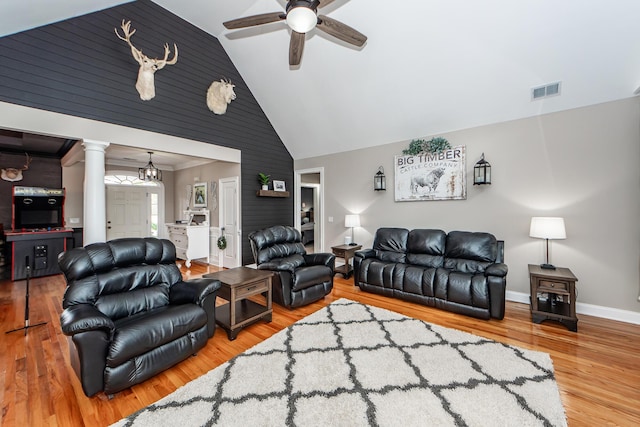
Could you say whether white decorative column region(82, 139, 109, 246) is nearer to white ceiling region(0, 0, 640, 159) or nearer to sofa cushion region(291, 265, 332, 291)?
white ceiling region(0, 0, 640, 159)

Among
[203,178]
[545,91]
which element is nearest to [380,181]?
[545,91]

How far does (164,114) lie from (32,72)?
1.46m

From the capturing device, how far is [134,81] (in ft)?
12.8

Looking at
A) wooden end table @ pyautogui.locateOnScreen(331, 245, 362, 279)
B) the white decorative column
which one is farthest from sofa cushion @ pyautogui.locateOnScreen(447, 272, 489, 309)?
the white decorative column

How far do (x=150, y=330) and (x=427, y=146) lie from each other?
464 cm

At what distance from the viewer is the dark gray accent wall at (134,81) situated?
10.3 ft

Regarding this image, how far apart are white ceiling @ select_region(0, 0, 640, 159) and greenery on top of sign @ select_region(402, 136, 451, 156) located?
0.58 ft

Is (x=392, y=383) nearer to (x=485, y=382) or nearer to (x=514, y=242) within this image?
(x=485, y=382)

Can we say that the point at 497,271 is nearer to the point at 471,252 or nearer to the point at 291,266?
the point at 471,252

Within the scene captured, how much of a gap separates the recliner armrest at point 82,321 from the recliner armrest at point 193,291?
2.23 feet

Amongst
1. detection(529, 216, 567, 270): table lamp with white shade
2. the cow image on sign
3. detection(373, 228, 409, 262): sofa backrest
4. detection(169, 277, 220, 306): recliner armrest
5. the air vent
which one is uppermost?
the cow image on sign

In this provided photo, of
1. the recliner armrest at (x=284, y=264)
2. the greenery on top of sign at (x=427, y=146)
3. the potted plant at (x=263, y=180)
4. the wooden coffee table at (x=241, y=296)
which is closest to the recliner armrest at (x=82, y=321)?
the wooden coffee table at (x=241, y=296)

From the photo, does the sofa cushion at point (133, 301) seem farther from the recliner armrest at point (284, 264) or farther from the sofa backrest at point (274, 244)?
the sofa backrest at point (274, 244)

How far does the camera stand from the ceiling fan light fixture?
7.24 ft
